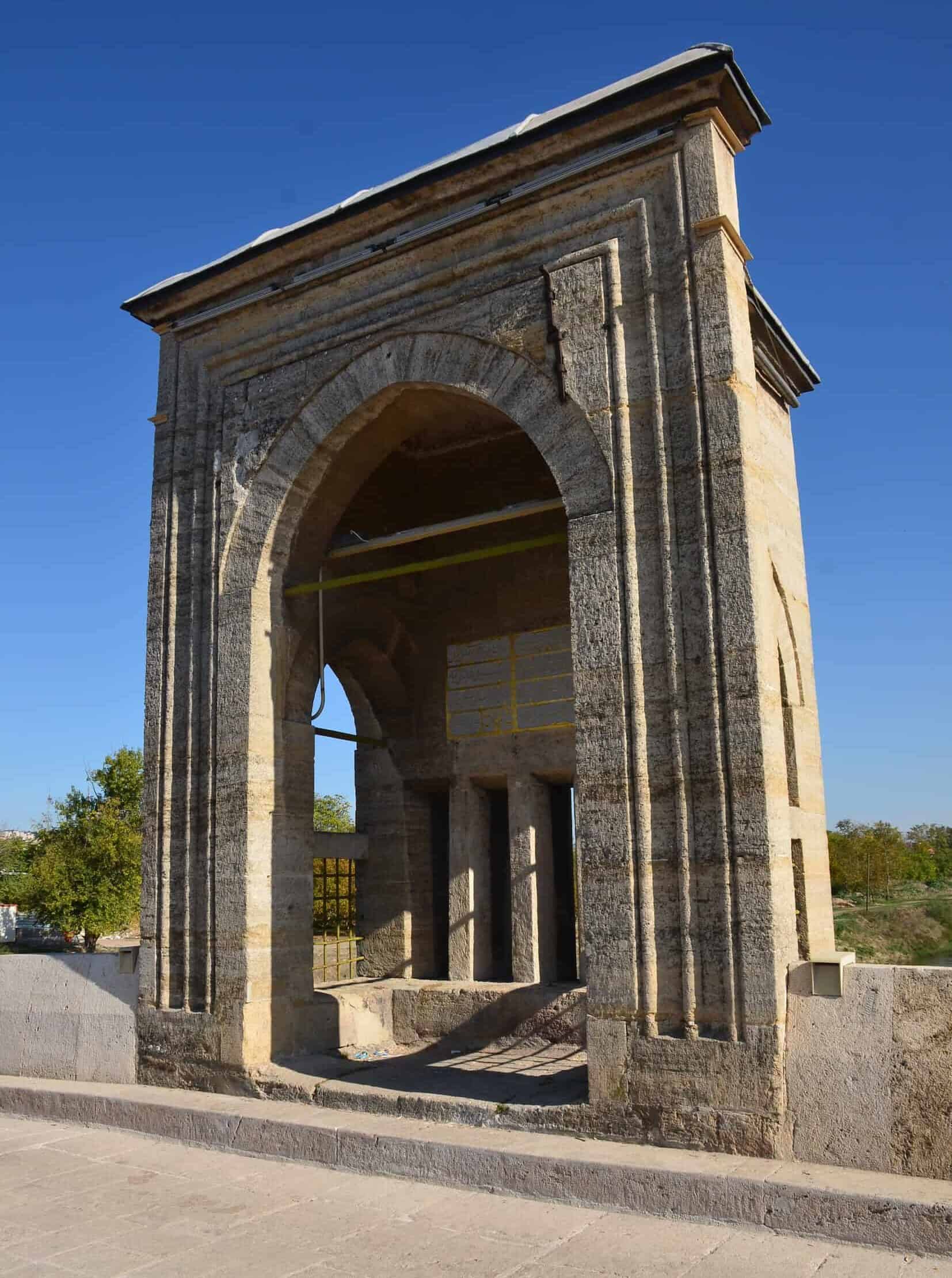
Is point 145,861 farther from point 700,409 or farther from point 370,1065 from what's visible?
point 700,409

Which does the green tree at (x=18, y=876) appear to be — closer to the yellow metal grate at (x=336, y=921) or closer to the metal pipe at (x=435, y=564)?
the yellow metal grate at (x=336, y=921)

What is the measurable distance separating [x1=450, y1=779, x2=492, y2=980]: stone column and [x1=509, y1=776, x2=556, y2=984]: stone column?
0.42 metres

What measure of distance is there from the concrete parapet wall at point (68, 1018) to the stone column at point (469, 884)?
276 cm

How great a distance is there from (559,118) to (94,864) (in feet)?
86.8

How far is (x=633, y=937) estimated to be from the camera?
5.88 metres

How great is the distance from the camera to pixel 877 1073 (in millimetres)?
5090

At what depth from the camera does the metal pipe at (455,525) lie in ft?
23.2

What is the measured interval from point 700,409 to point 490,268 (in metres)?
2.00

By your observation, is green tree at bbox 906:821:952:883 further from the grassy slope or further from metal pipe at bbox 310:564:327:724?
metal pipe at bbox 310:564:327:724

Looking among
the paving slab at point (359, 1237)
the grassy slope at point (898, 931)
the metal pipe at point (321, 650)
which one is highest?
the metal pipe at point (321, 650)

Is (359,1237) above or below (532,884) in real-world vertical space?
below

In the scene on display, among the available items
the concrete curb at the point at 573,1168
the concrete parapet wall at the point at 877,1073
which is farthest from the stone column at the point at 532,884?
the concrete parapet wall at the point at 877,1073

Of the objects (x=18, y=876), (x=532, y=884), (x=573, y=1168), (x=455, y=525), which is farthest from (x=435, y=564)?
(x=18, y=876)

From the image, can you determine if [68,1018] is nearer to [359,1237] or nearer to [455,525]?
[359,1237]
